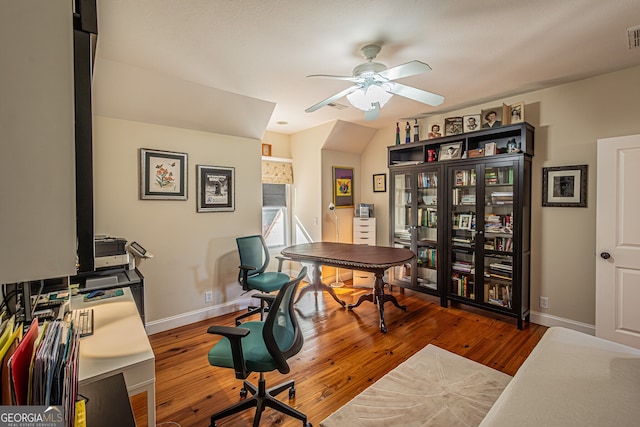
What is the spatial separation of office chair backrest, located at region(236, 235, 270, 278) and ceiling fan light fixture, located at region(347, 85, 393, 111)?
2.16 metres

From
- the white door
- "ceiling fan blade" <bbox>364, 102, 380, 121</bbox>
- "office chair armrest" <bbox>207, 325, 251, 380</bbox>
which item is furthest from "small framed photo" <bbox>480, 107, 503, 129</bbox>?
"office chair armrest" <bbox>207, 325, 251, 380</bbox>

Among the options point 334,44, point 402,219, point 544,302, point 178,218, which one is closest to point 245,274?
point 178,218

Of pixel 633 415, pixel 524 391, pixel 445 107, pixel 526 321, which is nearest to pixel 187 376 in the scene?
pixel 524 391

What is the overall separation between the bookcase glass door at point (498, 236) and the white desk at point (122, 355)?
3379mm

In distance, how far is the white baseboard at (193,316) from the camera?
3105 millimetres

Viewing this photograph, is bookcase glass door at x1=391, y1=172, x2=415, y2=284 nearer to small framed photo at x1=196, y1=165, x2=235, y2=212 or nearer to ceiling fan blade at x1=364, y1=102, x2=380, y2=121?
ceiling fan blade at x1=364, y1=102, x2=380, y2=121

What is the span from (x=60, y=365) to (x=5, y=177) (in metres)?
0.48

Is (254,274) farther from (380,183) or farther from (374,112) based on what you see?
(380,183)

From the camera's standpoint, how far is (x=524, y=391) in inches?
52.2

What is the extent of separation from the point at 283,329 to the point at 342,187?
3.29 meters

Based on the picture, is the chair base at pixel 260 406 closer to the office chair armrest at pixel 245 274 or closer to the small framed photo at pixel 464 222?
the office chair armrest at pixel 245 274

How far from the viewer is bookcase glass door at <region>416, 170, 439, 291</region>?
3889 millimetres

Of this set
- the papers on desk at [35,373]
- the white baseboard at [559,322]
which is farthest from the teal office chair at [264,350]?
the white baseboard at [559,322]

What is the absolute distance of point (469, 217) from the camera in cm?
356
